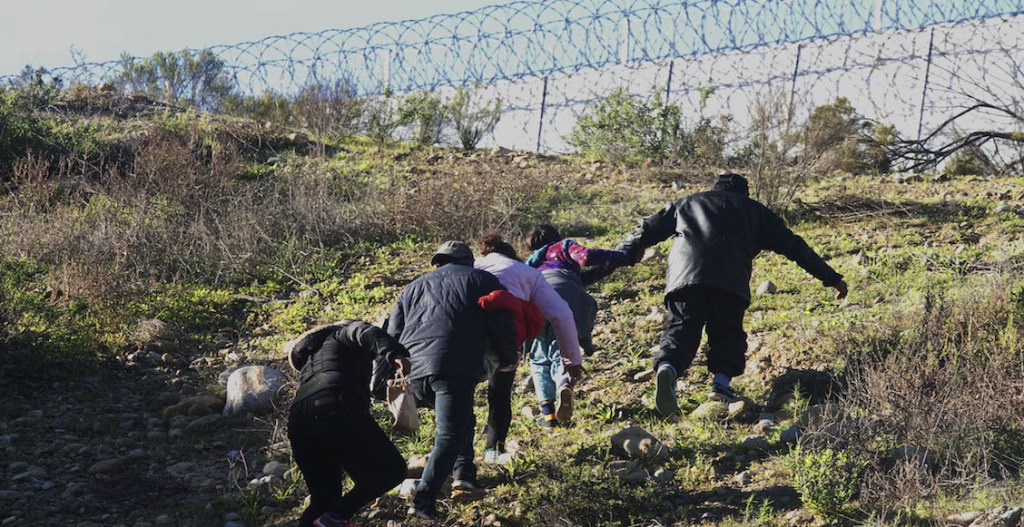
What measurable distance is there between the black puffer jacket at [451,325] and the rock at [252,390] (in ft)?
7.44

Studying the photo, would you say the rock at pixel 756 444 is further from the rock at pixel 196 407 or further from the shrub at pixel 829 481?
the rock at pixel 196 407

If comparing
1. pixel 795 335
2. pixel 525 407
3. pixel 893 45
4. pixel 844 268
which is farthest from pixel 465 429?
pixel 893 45

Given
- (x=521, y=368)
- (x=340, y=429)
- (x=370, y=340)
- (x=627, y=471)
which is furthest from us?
(x=521, y=368)

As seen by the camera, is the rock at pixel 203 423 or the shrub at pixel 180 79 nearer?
the rock at pixel 203 423

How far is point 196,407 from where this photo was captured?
7.53 metres

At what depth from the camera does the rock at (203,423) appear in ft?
23.9

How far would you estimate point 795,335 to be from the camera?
741 cm

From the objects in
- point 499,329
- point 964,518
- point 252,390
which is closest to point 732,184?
point 499,329

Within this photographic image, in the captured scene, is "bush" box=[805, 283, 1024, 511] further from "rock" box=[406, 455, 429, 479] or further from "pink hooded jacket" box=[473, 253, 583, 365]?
"rock" box=[406, 455, 429, 479]

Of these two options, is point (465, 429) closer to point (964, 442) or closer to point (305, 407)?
point (305, 407)

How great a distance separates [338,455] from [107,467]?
2.42 meters

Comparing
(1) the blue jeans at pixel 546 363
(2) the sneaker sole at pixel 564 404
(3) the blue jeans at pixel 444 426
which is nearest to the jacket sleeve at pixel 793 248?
(1) the blue jeans at pixel 546 363

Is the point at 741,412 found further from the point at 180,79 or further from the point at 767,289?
the point at 180,79

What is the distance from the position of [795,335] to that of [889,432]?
1.85 meters
